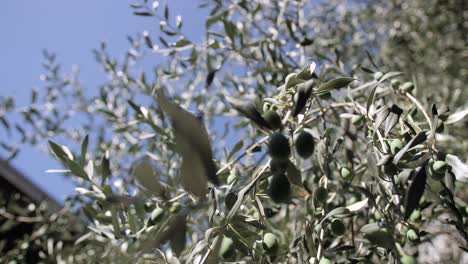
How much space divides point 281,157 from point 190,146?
0.72 ft

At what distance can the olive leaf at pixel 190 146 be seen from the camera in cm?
49

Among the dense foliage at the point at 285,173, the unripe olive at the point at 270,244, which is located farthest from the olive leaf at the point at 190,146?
the unripe olive at the point at 270,244

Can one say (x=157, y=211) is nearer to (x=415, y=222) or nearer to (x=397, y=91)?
(x=415, y=222)

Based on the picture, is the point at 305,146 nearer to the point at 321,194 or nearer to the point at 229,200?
the point at 229,200

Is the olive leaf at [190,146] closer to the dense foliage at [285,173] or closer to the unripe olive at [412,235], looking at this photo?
the dense foliage at [285,173]

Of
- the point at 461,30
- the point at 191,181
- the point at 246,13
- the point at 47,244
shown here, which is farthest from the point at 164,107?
the point at 461,30

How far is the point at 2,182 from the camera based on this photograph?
5891mm

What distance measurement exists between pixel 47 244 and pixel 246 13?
7.62ft

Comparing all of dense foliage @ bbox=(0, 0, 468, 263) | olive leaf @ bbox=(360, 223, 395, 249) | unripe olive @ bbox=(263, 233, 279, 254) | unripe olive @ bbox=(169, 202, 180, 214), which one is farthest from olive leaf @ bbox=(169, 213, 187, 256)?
unripe olive @ bbox=(169, 202, 180, 214)

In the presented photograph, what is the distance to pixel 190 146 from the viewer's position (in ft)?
1.66

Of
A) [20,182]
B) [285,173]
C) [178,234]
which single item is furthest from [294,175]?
[20,182]

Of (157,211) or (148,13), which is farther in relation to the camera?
(148,13)

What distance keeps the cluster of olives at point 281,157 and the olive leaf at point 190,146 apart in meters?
0.17

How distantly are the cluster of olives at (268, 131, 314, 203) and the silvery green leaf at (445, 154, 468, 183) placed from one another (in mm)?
371
